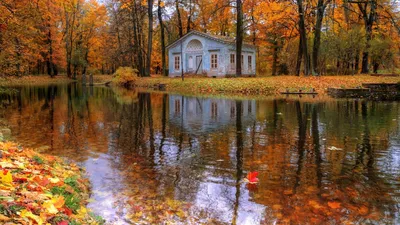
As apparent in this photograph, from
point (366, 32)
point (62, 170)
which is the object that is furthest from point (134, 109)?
point (366, 32)

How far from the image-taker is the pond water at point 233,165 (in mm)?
4570

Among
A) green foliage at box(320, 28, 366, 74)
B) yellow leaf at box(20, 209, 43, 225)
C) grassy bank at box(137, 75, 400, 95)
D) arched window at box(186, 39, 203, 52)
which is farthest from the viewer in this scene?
arched window at box(186, 39, 203, 52)

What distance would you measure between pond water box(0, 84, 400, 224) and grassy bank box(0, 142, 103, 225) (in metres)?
0.42

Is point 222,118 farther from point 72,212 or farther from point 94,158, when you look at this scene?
point 72,212

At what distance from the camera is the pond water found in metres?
4.57

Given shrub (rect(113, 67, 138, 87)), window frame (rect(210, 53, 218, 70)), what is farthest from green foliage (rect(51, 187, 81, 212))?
shrub (rect(113, 67, 138, 87))

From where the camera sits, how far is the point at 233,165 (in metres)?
6.68

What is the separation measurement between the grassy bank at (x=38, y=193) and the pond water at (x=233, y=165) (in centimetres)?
42

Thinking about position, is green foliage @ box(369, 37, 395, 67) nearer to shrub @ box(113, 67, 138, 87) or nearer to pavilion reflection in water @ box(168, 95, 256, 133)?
pavilion reflection in water @ box(168, 95, 256, 133)

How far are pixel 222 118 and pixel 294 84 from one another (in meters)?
13.2

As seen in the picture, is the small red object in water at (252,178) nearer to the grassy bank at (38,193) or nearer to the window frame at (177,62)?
the grassy bank at (38,193)

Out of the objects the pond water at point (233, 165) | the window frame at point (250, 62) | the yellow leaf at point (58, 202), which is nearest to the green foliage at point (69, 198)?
the yellow leaf at point (58, 202)

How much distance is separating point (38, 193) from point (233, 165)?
384cm

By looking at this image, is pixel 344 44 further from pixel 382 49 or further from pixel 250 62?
pixel 250 62
